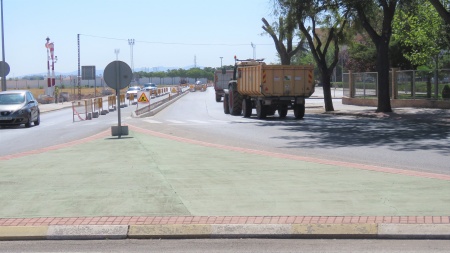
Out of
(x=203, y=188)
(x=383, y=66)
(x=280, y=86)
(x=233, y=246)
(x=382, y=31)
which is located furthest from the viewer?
(x=383, y=66)

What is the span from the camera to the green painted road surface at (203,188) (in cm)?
864

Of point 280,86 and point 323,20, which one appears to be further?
point 323,20

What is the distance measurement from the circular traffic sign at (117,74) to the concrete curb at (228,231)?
1060 centimetres

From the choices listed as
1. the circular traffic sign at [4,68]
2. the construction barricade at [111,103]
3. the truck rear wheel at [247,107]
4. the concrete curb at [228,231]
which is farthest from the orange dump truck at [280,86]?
the concrete curb at [228,231]

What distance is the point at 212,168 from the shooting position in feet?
39.6

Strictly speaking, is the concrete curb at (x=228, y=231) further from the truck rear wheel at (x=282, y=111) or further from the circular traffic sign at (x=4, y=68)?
the circular traffic sign at (x=4, y=68)

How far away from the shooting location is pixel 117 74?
716 inches

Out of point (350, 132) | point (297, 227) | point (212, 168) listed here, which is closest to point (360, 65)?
point (350, 132)

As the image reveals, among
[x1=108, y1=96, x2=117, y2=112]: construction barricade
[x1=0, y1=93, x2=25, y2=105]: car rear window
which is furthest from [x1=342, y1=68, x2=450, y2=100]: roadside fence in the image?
[x1=0, y1=93, x2=25, y2=105]: car rear window

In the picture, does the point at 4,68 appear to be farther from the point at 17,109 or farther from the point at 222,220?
the point at 222,220

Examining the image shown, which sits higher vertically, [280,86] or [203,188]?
[280,86]

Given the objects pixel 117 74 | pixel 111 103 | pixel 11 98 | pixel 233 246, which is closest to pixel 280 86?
pixel 11 98

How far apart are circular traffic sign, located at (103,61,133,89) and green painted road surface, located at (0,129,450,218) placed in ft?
14.9

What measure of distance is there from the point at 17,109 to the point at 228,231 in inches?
921
